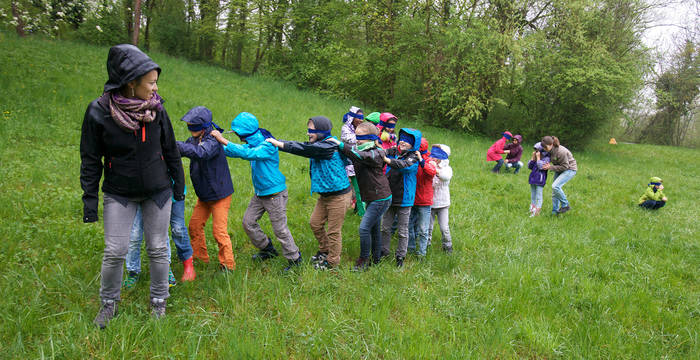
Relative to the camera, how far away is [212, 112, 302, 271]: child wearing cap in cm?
388

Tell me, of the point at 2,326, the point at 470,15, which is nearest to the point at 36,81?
the point at 2,326

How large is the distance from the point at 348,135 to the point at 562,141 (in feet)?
60.5

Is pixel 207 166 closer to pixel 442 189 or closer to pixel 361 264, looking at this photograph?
pixel 361 264

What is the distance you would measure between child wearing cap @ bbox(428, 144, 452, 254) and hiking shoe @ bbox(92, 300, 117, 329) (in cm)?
380

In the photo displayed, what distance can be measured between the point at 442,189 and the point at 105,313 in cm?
407

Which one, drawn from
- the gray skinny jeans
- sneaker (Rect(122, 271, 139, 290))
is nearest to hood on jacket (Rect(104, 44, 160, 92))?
the gray skinny jeans

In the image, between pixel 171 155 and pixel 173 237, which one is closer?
pixel 171 155

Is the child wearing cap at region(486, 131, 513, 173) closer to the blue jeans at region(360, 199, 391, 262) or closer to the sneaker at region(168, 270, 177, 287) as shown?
the blue jeans at region(360, 199, 391, 262)

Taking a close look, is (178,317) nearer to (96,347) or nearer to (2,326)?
(96,347)

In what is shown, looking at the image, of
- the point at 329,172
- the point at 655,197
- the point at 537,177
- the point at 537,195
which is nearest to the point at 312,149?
the point at 329,172

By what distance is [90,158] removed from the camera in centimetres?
269

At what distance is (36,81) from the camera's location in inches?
453

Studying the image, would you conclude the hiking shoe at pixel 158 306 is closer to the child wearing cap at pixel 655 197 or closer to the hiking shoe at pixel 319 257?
the hiking shoe at pixel 319 257

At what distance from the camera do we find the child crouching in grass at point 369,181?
4262mm
